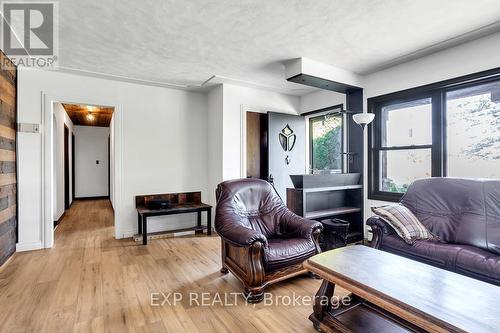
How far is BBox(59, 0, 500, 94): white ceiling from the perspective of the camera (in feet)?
7.07

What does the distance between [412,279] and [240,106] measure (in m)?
3.43

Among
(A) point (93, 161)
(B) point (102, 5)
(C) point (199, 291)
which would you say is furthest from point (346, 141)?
(A) point (93, 161)

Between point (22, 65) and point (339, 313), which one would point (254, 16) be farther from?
point (22, 65)

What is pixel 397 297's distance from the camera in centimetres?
133

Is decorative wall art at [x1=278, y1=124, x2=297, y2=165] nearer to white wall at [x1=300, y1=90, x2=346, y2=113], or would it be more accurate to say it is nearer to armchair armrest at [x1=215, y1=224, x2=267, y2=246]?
→ white wall at [x1=300, y1=90, x2=346, y2=113]

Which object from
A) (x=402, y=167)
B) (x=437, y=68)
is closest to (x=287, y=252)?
(x=402, y=167)

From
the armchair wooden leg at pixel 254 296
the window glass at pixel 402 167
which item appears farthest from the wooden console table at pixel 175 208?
the window glass at pixel 402 167

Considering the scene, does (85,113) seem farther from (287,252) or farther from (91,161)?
(287,252)

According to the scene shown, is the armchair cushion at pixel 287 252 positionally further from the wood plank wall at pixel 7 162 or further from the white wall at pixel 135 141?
the wood plank wall at pixel 7 162

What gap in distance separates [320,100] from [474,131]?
2.27 metres

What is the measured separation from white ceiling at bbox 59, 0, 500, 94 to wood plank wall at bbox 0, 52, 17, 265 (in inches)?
25.4

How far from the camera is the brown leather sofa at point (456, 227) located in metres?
1.99

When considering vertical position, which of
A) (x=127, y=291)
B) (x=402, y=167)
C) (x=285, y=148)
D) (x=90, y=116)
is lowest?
(x=127, y=291)

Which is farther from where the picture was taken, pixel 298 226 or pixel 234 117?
pixel 234 117
